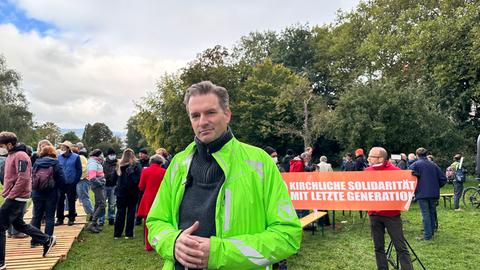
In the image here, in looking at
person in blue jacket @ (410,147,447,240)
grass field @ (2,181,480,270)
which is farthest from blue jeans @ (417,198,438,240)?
grass field @ (2,181,480,270)

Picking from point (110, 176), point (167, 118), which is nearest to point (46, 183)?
point (110, 176)

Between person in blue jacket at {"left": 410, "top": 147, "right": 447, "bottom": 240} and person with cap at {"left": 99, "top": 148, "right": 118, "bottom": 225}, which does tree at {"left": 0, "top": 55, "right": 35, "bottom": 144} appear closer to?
person with cap at {"left": 99, "top": 148, "right": 118, "bottom": 225}

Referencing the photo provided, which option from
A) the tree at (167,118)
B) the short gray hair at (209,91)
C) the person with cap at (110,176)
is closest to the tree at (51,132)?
the tree at (167,118)

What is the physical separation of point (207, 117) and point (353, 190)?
7.21 metres

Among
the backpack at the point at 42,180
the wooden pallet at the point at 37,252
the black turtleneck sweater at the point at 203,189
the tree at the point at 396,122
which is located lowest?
the wooden pallet at the point at 37,252

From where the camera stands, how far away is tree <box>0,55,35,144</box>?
39.9 metres

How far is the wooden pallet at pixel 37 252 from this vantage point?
641cm

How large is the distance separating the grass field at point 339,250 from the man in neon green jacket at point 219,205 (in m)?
5.61

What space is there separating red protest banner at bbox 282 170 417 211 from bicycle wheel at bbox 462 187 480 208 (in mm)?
6803

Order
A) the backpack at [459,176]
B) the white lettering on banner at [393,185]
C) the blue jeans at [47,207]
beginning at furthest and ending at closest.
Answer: the backpack at [459,176], the white lettering on banner at [393,185], the blue jeans at [47,207]

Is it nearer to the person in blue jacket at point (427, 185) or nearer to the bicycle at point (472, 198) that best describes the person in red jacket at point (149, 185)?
the person in blue jacket at point (427, 185)

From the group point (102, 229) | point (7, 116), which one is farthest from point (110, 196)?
point (7, 116)

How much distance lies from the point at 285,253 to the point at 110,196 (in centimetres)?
972

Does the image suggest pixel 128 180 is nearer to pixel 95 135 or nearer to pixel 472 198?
pixel 472 198
